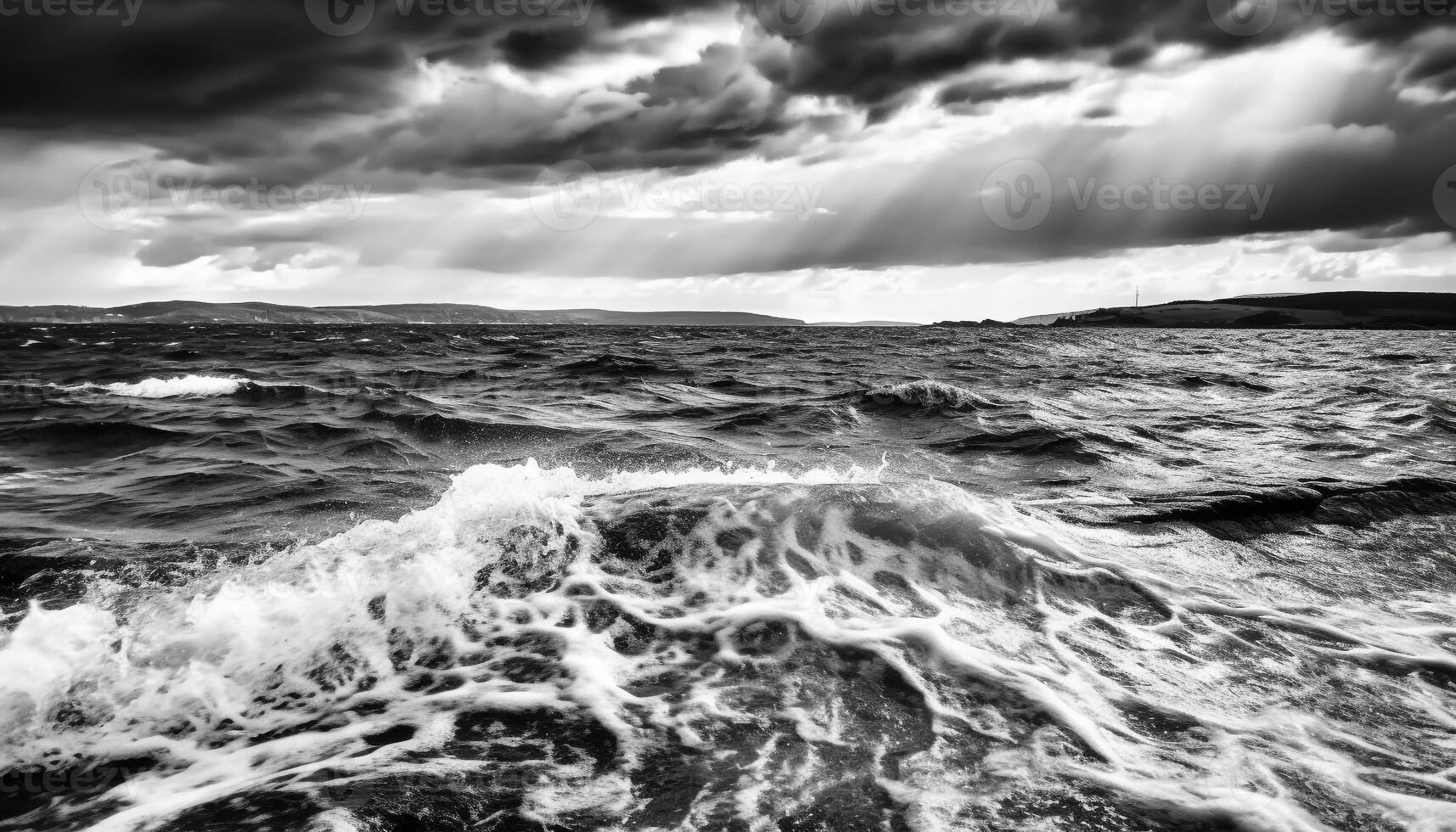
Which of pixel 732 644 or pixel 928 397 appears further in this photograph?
pixel 928 397

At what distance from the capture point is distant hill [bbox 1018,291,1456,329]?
11919cm

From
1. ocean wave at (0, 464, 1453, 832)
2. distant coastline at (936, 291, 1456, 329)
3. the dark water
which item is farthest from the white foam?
distant coastline at (936, 291, 1456, 329)

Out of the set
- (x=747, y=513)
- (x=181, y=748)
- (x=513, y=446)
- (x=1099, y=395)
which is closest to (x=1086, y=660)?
(x=747, y=513)

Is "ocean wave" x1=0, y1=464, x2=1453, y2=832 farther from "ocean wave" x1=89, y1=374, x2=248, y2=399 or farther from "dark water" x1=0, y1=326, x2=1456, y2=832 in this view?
"ocean wave" x1=89, y1=374, x2=248, y2=399

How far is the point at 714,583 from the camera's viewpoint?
183 inches

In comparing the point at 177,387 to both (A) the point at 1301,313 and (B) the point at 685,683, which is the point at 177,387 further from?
(A) the point at 1301,313

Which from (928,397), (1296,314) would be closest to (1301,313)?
(1296,314)

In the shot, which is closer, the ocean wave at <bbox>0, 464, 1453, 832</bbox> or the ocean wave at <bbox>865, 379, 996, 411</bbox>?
the ocean wave at <bbox>0, 464, 1453, 832</bbox>

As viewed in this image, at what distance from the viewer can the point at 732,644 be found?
153 inches

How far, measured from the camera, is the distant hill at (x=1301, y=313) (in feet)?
391

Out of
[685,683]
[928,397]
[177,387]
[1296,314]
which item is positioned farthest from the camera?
[1296,314]

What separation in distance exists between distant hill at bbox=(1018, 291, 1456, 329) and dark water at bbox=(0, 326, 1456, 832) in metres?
137

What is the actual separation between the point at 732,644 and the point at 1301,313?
16569 cm

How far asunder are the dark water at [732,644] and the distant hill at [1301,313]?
137 metres
